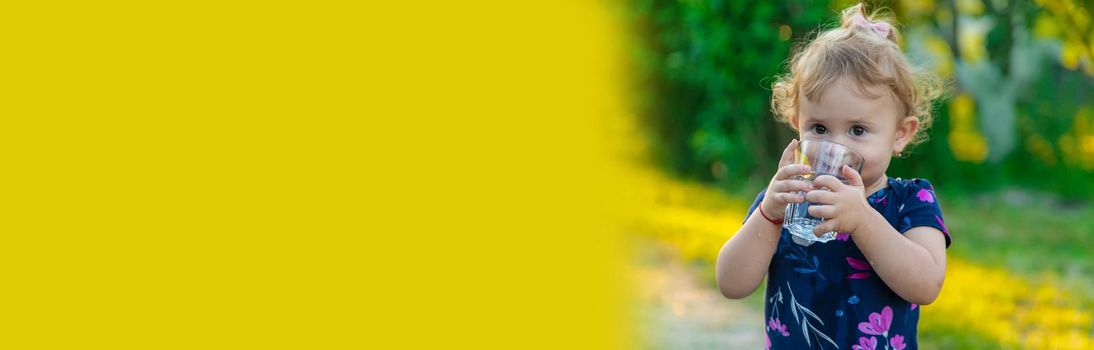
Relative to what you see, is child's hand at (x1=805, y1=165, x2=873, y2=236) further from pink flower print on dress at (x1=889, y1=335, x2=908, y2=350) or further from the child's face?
pink flower print on dress at (x1=889, y1=335, x2=908, y2=350)

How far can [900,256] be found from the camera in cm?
208

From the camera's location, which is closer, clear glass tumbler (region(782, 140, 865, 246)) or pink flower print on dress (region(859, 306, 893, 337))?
clear glass tumbler (region(782, 140, 865, 246))

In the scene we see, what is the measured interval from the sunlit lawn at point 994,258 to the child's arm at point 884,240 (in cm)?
236

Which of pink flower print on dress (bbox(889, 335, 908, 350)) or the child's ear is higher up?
the child's ear

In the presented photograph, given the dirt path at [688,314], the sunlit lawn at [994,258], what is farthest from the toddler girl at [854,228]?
the dirt path at [688,314]

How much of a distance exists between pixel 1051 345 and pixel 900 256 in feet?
8.62

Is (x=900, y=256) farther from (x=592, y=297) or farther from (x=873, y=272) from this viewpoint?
(x=592, y=297)

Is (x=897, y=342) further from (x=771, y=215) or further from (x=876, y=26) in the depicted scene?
(x=876, y=26)

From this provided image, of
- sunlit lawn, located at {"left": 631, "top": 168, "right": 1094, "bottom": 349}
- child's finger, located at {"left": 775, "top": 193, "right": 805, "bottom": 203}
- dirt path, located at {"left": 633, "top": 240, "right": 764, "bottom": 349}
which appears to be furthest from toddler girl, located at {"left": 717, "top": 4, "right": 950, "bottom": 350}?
dirt path, located at {"left": 633, "top": 240, "right": 764, "bottom": 349}

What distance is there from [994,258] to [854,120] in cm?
440

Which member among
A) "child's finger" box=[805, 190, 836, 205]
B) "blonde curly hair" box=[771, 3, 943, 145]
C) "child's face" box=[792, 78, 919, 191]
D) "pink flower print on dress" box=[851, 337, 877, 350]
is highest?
"blonde curly hair" box=[771, 3, 943, 145]

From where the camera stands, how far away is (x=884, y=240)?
207 cm

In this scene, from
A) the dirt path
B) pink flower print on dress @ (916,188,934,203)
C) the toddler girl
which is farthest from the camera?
the dirt path

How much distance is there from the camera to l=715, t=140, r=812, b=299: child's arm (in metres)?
2.06
